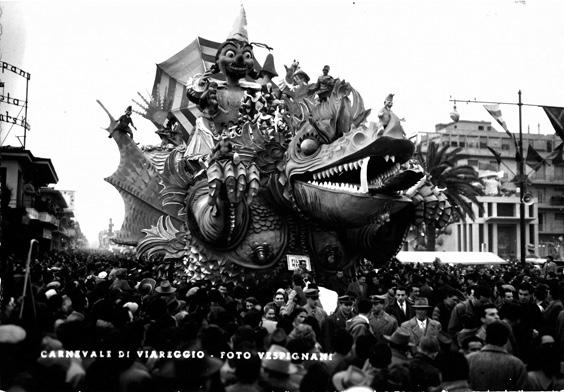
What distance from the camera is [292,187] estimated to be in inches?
535

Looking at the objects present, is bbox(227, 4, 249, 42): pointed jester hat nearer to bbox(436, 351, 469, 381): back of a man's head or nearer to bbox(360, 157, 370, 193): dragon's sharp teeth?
bbox(360, 157, 370, 193): dragon's sharp teeth

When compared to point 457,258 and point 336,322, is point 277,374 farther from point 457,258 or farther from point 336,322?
point 457,258

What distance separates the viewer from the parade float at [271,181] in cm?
1249

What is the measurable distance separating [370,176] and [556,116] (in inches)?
259

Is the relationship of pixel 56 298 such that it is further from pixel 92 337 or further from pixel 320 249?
pixel 320 249

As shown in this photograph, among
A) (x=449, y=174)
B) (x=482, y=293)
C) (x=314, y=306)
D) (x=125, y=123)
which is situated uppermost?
(x=449, y=174)

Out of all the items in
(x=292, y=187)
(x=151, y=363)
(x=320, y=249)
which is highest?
(x=292, y=187)

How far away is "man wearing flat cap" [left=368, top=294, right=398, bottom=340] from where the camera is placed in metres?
8.07

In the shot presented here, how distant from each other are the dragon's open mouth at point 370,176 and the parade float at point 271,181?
23 millimetres

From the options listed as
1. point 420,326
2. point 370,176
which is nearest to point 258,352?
point 420,326

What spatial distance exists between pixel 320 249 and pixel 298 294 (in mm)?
4781

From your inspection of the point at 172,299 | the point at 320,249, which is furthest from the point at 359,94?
the point at 172,299

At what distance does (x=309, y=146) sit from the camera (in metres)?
13.2

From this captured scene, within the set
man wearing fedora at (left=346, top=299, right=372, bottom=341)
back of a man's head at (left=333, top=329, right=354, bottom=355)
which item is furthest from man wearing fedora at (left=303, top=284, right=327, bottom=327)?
back of a man's head at (left=333, top=329, right=354, bottom=355)
